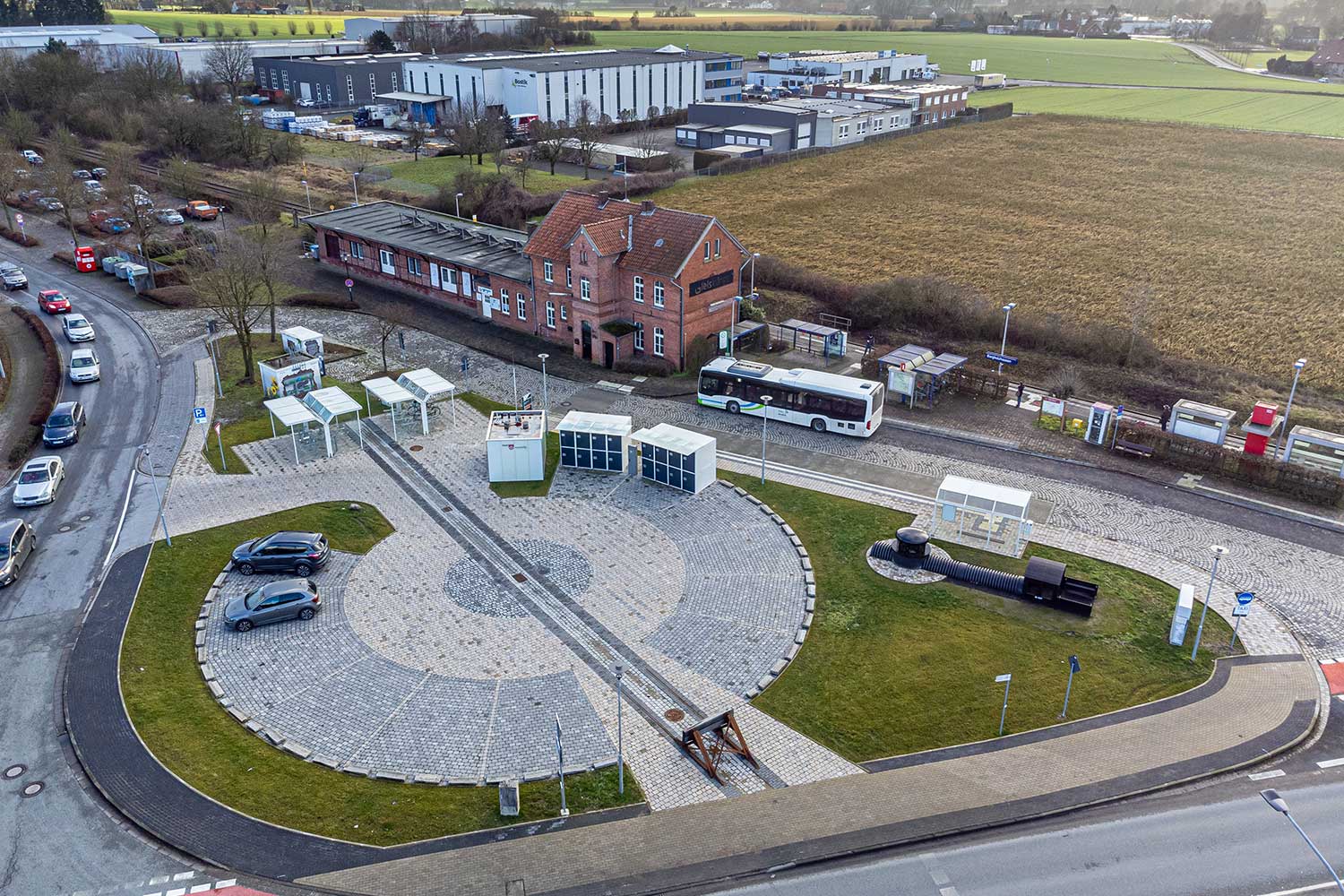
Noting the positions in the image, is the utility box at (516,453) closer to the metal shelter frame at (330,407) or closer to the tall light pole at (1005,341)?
the metal shelter frame at (330,407)

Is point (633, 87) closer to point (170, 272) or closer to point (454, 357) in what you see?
point (170, 272)

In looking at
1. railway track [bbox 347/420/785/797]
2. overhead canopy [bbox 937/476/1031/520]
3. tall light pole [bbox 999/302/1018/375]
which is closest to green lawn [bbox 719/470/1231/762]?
overhead canopy [bbox 937/476/1031/520]

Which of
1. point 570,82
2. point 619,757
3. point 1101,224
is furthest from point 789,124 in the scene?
point 619,757

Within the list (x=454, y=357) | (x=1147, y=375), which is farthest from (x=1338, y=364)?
(x=454, y=357)

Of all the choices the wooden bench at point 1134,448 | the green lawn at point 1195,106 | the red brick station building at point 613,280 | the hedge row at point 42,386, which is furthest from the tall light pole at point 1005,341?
the green lawn at point 1195,106

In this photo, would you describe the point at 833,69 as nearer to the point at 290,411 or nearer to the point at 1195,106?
the point at 1195,106

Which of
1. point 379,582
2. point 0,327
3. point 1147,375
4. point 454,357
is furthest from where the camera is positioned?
point 0,327
